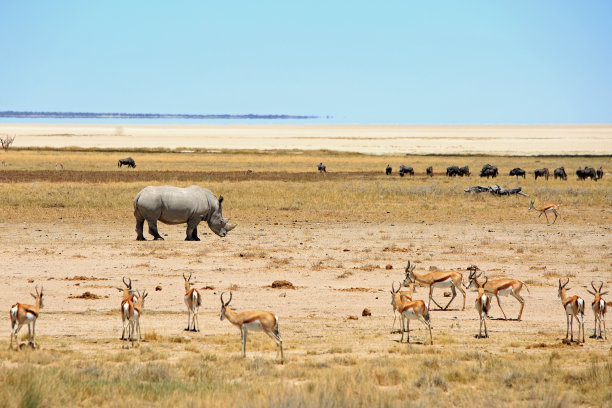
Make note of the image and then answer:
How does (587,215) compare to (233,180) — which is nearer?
(587,215)

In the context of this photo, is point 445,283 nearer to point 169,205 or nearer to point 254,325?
point 254,325

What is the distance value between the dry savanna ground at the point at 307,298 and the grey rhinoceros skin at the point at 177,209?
65cm

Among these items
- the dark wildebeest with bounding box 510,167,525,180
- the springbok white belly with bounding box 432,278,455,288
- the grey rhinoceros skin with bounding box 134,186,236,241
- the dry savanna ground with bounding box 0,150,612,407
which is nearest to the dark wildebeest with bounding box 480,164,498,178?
the dark wildebeest with bounding box 510,167,525,180

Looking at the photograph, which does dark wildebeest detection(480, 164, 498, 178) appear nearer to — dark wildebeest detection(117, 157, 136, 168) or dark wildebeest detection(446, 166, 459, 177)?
dark wildebeest detection(446, 166, 459, 177)

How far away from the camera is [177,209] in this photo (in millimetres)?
27172

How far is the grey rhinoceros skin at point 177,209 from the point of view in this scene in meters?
26.8

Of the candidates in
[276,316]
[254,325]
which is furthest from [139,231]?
[254,325]

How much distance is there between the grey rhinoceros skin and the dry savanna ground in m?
0.65

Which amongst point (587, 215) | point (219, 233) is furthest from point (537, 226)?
point (219, 233)

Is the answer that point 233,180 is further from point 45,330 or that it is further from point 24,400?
point 24,400

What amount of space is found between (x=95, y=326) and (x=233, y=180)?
37.4 meters

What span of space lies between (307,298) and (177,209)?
10746 millimetres

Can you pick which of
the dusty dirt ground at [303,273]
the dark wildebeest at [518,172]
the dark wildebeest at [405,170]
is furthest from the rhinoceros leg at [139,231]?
the dark wildebeest at [518,172]

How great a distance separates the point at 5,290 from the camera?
17703 mm
